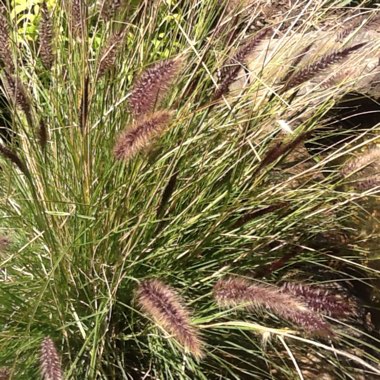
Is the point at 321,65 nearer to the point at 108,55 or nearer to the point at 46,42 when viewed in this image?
the point at 108,55

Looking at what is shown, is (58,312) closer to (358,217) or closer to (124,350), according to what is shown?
(124,350)

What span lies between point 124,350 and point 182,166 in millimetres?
545

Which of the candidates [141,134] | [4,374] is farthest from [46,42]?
[4,374]

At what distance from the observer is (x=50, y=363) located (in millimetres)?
1518

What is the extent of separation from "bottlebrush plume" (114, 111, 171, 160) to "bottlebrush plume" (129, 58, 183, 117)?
0.23 ft

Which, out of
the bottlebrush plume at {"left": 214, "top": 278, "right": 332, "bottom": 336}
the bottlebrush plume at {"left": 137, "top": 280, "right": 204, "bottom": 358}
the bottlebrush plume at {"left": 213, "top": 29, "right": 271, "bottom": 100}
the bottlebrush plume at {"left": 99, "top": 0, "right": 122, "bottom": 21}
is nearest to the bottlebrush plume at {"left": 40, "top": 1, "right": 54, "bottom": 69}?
the bottlebrush plume at {"left": 99, "top": 0, "right": 122, "bottom": 21}

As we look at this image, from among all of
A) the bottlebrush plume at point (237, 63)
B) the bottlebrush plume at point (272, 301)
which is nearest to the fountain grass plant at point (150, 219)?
the bottlebrush plume at point (237, 63)

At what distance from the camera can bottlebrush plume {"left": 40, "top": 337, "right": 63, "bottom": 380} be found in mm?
1482

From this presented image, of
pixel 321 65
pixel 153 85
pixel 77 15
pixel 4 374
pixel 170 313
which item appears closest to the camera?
pixel 170 313

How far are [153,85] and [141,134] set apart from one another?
0.13 m

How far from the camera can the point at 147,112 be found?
159 centimetres

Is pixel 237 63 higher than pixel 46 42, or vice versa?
pixel 237 63

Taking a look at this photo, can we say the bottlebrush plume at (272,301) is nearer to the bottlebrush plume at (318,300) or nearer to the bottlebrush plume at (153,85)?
the bottlebrush plume at (318,300)

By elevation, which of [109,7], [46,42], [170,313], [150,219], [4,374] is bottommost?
[4,374]
